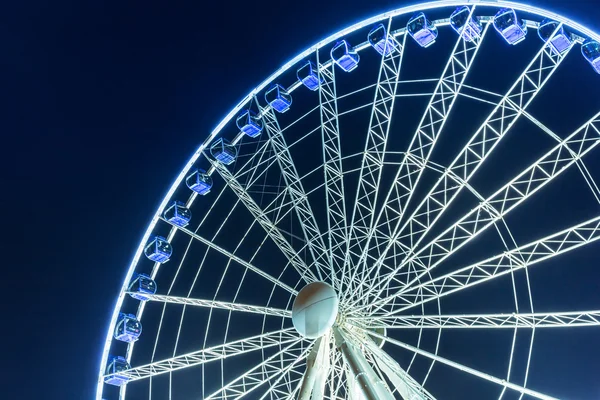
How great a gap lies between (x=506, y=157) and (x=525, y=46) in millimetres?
5078

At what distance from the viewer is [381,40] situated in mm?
18406

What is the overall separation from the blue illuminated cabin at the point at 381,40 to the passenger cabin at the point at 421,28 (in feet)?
2.14

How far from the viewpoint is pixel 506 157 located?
28.2 meters

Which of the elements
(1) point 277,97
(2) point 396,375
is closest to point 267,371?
(2) point 396,375

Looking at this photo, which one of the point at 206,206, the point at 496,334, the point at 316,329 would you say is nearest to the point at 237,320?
the point at 206,206

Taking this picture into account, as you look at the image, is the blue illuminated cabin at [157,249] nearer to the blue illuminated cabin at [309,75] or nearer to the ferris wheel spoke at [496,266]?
the blue illuminated cabin at [309,75]

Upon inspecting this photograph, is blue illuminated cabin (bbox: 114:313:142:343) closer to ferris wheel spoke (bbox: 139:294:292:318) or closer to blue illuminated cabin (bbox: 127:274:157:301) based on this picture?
blue illuminated cabin (bbox: 127:274:157:301)

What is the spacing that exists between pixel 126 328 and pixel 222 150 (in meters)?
6.22

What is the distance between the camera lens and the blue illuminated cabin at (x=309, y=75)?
19.2 metres

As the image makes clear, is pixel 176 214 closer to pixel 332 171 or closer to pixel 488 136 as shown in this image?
pixel 332 171

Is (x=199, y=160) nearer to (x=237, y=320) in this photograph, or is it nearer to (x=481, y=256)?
(x=237, y=320)

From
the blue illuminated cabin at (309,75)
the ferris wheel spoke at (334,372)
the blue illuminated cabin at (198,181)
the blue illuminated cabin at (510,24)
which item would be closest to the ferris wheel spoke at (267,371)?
the ferris wheel spoke at (334,372)

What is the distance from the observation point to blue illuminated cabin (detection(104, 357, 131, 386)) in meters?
17.5

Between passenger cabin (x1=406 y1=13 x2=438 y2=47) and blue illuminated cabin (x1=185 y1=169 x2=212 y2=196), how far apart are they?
25.9 feet
